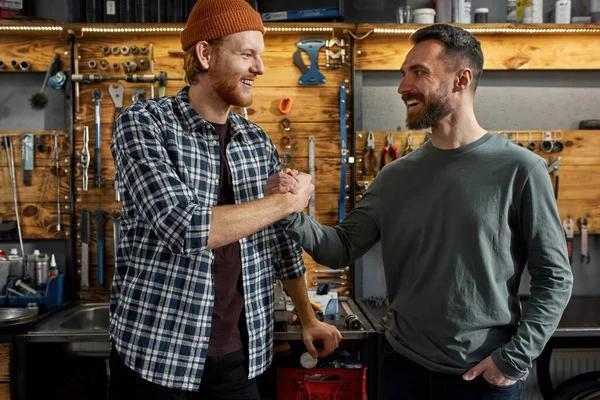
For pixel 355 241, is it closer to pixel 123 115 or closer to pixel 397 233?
pixel 397 233

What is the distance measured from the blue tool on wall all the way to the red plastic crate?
146 cm

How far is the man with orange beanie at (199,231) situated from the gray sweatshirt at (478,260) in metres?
0.20

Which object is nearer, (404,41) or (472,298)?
(472,298)

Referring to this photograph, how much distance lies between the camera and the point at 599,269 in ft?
10.5

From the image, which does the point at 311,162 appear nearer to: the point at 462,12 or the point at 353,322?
the point at 353,322

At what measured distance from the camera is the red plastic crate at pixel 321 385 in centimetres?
231

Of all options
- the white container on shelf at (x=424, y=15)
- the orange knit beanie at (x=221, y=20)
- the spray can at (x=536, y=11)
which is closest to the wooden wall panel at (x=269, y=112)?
the white container on shelf at (x=424, y=15)

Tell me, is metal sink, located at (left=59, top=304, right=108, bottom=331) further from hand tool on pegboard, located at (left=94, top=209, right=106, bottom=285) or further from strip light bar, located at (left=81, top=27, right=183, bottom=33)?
strip light bar, located at (left=81, top=27, right=183, bottom=33)

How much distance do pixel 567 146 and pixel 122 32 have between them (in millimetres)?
2340

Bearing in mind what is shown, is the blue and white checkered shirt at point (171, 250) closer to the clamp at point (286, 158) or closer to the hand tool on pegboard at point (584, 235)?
the clamp at point (286, 158)

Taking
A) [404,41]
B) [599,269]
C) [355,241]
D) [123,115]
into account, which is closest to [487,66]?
[404,41]

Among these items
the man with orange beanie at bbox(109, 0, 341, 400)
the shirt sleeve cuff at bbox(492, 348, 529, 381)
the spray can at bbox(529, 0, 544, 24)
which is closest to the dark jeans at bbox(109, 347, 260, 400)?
the man with orange beanie at bbox(109, 0, 341, 400)

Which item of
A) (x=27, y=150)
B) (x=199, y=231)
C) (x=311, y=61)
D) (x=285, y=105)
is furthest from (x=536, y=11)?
(x=27, y=150)

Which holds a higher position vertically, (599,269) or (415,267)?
(415,267)
